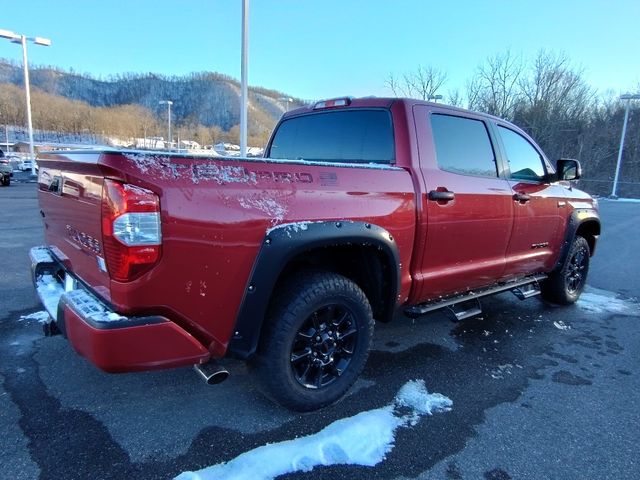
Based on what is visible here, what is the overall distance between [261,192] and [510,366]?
2525 mm

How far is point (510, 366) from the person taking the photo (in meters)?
3.49

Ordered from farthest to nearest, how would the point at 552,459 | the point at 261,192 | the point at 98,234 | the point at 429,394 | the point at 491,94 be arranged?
the point at 491,94 < the point at 429,394 < the point at 552,459 < the point at 261,192 < the point at 98,234

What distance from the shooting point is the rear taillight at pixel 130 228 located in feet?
6.20

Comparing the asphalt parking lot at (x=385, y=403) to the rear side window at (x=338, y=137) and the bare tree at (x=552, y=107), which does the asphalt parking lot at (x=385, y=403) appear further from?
the bare tree at (x=552, y=107)

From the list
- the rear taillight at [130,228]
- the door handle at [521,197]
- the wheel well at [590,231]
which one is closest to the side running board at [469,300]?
the door handle at [521,197]

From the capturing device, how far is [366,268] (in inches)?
117

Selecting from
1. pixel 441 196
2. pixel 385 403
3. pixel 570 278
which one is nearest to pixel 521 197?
pixel 441 196

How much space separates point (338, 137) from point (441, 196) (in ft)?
3.26

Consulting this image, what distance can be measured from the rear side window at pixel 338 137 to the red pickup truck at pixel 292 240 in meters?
0.01

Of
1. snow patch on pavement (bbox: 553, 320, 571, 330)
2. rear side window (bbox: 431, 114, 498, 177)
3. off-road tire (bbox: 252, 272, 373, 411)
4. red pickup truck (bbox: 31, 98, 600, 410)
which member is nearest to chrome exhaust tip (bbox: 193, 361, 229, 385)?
red pickup truck (bbox: 31, 98, 600, 410)

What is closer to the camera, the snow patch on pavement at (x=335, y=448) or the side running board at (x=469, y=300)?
the snow patch on pavement at (x=335, y=448)

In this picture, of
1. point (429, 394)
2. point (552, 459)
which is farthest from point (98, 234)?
point (552, 459)

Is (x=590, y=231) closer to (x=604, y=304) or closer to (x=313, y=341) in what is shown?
(x=604, y=304)

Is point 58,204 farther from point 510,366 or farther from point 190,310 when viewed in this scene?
point 510,366
